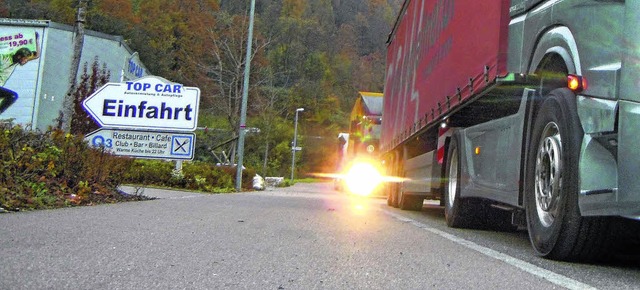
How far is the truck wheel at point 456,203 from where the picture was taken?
280 inches

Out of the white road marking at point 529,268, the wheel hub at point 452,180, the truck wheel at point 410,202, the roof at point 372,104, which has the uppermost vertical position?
the roof at point 372,104

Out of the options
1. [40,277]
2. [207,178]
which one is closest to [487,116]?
[40,277]

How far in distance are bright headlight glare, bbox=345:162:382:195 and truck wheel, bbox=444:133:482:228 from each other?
12.2 meters

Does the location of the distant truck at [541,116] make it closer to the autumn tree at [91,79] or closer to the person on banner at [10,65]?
the autumn tree at [91,79]

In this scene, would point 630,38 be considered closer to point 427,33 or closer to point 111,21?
point 427,33

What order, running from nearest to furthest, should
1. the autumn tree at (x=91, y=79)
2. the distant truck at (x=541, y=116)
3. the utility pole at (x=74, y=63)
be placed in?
the distant truck at (x=541, y=116) → the utility pole at (x=74, y=63) → the autumn tree at (x=91, y=79)

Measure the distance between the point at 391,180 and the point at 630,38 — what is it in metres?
9.73

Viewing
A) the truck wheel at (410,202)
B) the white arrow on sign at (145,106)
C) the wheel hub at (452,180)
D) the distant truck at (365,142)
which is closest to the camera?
the wheel hub at (452,180)

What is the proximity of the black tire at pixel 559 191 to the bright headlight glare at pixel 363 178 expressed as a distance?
15.3 meters

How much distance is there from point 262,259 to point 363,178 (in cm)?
1783

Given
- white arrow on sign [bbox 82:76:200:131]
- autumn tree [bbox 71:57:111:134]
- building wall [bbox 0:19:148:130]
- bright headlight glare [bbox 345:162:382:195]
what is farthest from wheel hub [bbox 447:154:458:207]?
building wall [bbox 0:19:148:130]

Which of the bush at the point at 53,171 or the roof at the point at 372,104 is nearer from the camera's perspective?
the bush at the point at 53,171

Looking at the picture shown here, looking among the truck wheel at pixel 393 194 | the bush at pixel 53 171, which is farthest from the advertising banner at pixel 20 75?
the truck wheel at pixel 393 194

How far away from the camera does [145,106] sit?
54.2 ft
